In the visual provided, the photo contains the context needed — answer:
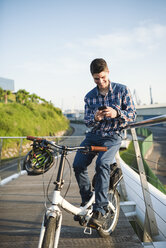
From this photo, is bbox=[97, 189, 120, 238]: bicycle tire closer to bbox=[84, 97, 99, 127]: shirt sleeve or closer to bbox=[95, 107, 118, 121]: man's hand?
bbox=[84, 97, 99, 127]: shirt sleeve

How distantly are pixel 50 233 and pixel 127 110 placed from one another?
4.16ft

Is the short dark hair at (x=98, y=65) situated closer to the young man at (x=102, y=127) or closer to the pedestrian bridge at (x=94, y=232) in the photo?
the young man at (x=102, y=127)

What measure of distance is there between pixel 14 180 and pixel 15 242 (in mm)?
3124

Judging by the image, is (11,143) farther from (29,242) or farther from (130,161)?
(29,242)

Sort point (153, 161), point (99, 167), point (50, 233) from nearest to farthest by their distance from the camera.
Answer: point (50, 233), point (99, 167), point (153, 161)

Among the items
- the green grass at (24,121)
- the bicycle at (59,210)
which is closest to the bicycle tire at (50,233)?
the bicycle at (59,210)

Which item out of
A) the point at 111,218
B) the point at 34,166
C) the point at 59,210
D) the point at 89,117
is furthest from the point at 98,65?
the point at 111,218

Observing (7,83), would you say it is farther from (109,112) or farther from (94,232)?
(109,112)

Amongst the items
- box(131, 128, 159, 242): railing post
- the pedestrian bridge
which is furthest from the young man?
box(131, 128, 159, 242): railing post

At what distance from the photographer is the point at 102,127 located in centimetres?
201

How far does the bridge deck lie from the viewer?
2041mm

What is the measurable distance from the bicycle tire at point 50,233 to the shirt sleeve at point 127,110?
1.04 m

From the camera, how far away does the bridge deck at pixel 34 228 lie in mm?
2041

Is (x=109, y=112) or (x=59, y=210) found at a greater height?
(x=109, y=112)
